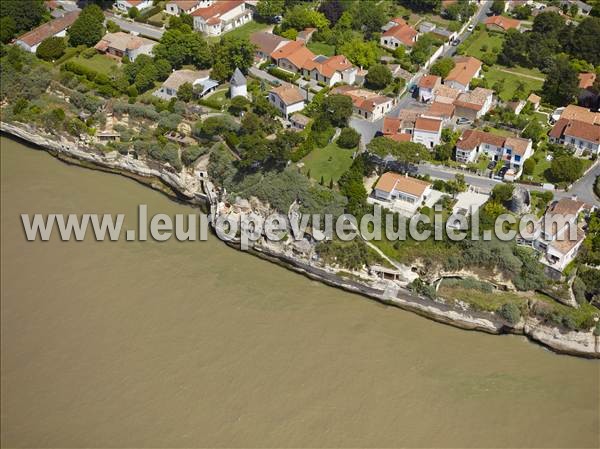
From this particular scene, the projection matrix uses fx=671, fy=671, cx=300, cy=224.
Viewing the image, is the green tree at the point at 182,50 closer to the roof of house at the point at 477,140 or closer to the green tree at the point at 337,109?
the green tree at the point at 337,109

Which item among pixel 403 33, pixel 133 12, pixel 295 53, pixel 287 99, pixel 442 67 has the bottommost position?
pixel 287 99

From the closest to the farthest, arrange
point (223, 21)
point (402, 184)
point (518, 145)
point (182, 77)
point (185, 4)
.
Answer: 1. point (402, 184)
2. point (518, 145)
3. point (182, 77)
4. point (223, 21)
5. point (185, 4)

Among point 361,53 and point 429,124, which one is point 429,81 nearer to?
point 429,124

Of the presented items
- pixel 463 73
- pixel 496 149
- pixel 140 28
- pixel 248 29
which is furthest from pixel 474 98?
pixel 140 28

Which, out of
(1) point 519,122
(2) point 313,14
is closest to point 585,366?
(1) point 519,122

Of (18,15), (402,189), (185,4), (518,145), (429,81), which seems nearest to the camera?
(402,189)
